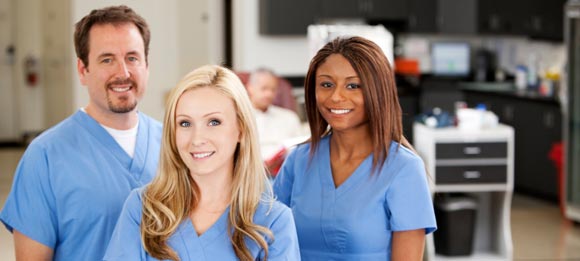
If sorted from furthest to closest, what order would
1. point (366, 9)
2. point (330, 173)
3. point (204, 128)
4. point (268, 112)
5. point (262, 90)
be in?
1. point (366, 9)
2. point (268, 112)
3. point (262, 90)
4. point (330, 173)
5. point (204, 128)

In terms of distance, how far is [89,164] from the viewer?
7.58 ft

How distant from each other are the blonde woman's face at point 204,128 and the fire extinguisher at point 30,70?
27.2 feet

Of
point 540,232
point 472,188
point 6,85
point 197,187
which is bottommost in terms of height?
point 540,232

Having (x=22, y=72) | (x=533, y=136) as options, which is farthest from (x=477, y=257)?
(x=22, y=72)

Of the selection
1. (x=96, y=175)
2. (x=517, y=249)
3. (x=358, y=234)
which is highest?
(x=96, y=175)

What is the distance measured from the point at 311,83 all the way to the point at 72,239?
681 millimetres

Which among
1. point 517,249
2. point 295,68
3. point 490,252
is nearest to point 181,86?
point 490,252

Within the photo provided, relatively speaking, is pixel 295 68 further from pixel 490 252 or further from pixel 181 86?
→ pixel 181 86

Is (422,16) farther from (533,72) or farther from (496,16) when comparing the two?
(533,72)

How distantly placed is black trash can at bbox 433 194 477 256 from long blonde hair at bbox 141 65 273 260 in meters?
3.29

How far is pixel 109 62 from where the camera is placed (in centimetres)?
229

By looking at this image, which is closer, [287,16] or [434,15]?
[287,16]

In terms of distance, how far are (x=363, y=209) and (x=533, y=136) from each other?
205 inches

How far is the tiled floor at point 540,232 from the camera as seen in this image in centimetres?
565
